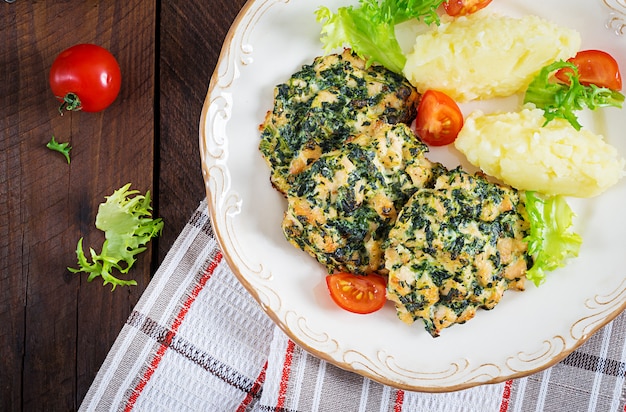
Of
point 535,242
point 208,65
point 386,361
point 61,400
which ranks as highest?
point 208,65

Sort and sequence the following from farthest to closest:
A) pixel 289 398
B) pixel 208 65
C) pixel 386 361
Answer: pixel 208 65, pixel 289 398, pixel 386 361

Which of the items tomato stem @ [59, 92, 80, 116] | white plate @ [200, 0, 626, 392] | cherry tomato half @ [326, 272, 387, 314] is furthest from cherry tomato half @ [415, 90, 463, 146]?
tomato stem @ [59, 92, 80, 116]

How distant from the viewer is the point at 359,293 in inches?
161

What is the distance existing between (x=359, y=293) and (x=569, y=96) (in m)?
1.68

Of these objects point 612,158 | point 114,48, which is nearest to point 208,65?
point 114,48

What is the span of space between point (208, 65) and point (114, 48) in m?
0.68

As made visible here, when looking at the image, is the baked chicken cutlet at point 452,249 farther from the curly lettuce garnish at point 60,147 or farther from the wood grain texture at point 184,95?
the curly lettuce garnish at point 60,147

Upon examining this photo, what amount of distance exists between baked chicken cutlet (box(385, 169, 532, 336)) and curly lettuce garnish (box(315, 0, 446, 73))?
2.87 feet

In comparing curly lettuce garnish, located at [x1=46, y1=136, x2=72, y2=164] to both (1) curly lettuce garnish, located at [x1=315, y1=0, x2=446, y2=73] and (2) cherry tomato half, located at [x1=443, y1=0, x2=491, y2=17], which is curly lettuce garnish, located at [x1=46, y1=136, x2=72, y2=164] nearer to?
(1) curly lettuce garnish, located at [x1=315, y1=0, x2=446, y2=73]

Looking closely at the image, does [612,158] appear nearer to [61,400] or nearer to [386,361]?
[386,361]

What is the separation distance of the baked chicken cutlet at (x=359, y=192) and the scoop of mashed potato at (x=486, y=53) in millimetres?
431

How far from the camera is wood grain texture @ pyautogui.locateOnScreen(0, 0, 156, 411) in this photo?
4.82 m

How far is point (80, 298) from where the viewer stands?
15.9ft

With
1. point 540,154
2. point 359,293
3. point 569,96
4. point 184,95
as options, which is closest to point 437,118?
point 540,154
